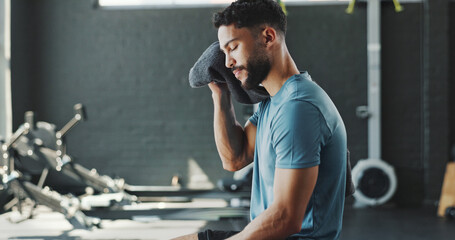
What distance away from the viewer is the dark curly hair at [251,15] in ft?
3.62

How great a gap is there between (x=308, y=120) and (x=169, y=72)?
4.92m

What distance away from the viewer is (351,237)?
3.92m

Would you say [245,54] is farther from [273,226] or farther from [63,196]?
[63,196]

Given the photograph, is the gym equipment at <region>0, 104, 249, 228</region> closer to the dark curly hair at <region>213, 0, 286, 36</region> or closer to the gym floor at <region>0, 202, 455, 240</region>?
the gym floor at <region>0, 202, 455, 240</region>

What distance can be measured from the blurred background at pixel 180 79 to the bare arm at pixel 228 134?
4.04 metres

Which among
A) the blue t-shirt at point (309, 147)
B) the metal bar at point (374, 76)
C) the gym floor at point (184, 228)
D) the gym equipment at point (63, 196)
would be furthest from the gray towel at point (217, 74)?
the metal bar at point (374, 76)

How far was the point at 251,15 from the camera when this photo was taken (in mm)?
1104

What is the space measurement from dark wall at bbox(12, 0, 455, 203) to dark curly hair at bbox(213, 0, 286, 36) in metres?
4.49

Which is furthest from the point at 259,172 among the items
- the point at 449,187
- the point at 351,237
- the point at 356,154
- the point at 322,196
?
the point at 356,154

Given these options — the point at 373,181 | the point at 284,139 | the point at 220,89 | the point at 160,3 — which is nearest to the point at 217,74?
the point at 220,89

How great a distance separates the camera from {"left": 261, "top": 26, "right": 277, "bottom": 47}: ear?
3.65ft

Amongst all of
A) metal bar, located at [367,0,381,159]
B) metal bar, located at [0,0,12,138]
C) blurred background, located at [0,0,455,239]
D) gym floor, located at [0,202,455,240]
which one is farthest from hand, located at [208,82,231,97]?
metal bar, located at [0,0,12,138]

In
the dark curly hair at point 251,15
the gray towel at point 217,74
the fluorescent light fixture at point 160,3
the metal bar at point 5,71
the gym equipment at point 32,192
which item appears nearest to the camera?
the dark curly hair at point 251,15

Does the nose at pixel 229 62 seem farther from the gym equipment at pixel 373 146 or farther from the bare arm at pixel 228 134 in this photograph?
the gym equipment at pixel 373 146
